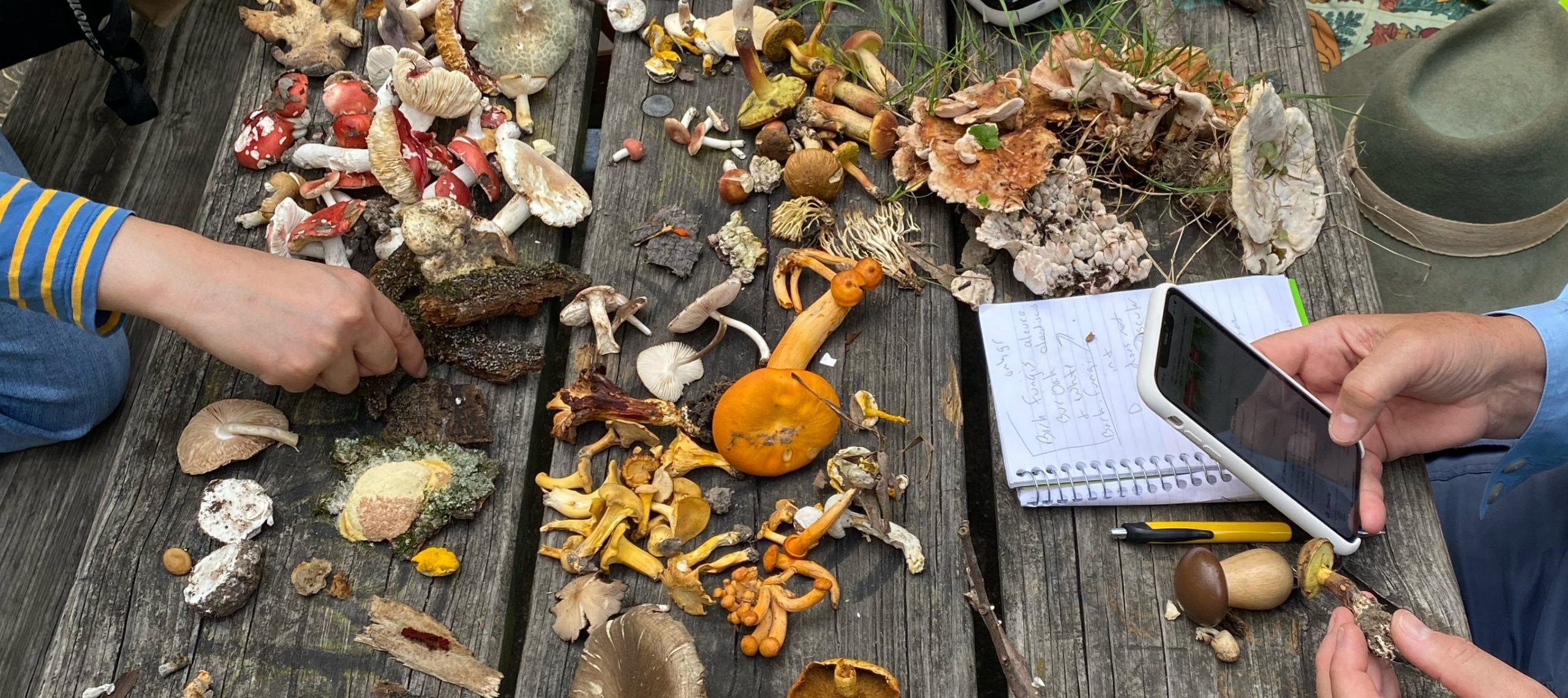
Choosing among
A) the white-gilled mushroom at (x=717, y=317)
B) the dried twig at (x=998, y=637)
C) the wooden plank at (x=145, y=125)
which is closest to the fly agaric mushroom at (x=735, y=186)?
the white-gilled mushroom at (x=717, y=317)

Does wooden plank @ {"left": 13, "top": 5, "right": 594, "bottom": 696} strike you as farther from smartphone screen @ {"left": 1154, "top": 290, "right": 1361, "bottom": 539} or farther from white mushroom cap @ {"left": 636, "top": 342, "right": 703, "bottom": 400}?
smartphone screen @ {"left": 1154, "top": 290, "right": 1361, "bottom": 539}

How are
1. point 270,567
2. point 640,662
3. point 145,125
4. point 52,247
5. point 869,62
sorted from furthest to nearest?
point 145,125, point 869,62, point 270,567, point 52,247, point 640,662

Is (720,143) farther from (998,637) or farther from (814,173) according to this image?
(998,637)

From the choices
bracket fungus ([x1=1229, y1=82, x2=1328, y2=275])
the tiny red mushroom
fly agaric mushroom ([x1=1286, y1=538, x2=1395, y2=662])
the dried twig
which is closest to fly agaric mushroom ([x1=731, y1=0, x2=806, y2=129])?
the tiny red mushroom

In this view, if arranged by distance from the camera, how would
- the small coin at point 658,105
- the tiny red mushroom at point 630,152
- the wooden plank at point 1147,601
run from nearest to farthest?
the wooden plank at point 1147,601 → the tiny red mushroom at point 630,152 → the small coin at point 658,105

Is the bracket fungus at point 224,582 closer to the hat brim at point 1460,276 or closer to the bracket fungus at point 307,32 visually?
the bracket fungus at point 307,32

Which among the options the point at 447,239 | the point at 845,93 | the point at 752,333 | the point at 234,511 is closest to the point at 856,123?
the point at 845,93
